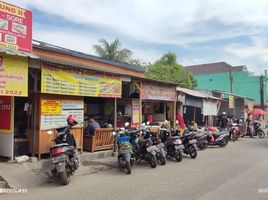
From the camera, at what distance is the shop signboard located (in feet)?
49.0

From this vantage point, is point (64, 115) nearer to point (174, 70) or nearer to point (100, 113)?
point (100, 113)

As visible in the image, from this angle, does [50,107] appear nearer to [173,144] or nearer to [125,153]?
[125,153]

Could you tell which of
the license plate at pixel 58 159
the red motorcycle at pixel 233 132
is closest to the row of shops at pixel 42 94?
the license plate at pixel 58 159

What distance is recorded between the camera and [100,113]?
15781 millimetres

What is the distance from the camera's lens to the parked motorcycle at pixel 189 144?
1253cm

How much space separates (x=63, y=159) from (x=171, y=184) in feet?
8.38

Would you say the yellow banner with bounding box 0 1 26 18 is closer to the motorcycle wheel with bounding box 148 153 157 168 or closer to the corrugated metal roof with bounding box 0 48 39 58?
the corrugated metal roof with bounding box 0 48 39 58

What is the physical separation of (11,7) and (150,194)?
20.3 ft

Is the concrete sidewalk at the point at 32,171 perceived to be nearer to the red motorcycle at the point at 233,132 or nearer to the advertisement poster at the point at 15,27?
the advertisement poster at the point at 15,27

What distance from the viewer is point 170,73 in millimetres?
36188

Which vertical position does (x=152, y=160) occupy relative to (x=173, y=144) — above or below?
below

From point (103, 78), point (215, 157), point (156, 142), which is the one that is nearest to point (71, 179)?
point (156, 142)

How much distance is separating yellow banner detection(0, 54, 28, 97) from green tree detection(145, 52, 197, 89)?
82.0 feet

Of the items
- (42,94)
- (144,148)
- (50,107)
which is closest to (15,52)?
(42,94)
